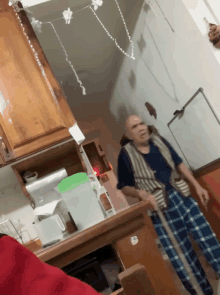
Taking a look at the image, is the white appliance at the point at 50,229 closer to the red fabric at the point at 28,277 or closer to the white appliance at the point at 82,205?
the white appliance at the point at 82,205

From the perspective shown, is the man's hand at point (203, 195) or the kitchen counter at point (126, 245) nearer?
the kitchen counter at point (126, 245)

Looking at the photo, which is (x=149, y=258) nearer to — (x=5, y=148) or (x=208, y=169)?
(x=208, y=169)

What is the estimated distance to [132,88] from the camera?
51.6 inches

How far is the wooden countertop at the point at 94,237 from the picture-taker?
917 mm

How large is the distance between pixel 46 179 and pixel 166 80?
86 cm

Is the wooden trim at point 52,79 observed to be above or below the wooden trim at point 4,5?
below

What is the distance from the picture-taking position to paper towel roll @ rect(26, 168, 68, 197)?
1386 mm

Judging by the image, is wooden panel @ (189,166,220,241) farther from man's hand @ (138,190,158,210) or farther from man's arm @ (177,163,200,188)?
man's hand @ (138,190,158,210)

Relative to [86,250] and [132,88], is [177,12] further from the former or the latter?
[86,250]

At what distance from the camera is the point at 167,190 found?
1112mm

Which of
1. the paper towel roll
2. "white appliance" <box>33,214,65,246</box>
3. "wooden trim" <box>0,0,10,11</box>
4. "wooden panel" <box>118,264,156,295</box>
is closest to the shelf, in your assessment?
the paper towel roll

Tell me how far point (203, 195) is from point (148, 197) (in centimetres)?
25

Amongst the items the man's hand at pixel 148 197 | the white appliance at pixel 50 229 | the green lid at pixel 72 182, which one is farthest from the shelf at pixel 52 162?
the man's hand at pixel 148 197

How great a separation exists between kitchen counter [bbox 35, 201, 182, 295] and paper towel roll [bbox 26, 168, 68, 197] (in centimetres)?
50
